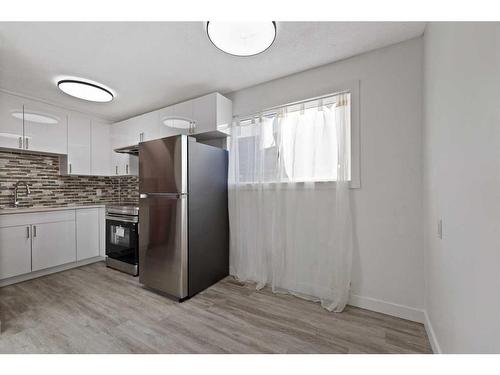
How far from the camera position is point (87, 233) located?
3211 mm

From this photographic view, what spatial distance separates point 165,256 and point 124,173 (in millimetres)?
2044

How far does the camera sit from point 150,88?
2596 mm

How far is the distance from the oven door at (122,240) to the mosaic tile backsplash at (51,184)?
0.70 metres

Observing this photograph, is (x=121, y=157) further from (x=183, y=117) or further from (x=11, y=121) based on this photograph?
(x=183, y=117)

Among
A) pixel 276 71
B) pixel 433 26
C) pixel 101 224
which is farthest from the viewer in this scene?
pixel 101 224

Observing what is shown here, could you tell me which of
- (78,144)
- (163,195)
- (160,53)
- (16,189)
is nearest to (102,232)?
(16,189)

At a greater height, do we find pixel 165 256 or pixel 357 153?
pixel 357 153

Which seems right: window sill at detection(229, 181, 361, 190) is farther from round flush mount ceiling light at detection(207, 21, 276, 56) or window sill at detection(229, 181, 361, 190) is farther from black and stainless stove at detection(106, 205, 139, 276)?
black and stainless stove at detection(106, 205, 139, 276)

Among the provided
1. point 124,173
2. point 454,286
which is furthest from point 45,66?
point 454,286

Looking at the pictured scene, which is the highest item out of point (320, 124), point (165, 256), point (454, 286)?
point (320, 124)

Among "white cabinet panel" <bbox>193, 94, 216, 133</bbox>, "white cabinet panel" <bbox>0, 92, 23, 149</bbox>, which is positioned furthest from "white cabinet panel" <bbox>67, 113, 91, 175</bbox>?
"white cabinet panel" <bbox>193, 94, 216, 133</bbox>

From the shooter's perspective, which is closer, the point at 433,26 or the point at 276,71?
the point at 433,26

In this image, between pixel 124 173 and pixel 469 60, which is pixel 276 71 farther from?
pixel 124 173

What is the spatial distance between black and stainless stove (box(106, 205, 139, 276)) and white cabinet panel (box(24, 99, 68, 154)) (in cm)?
112
